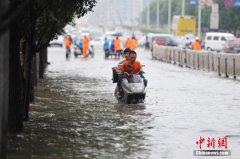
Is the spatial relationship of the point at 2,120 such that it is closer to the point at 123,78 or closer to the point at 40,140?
the point at 40,140

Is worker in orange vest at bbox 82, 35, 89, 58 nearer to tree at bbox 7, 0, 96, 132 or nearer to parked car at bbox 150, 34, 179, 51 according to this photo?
parked car at bbox 150, 34, 179, 51

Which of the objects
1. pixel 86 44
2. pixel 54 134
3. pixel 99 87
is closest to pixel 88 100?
pixel 99 87

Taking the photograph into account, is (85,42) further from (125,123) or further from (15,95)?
(15,95)

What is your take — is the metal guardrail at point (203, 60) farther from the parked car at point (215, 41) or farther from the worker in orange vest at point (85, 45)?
the parked car at point (215, 41)

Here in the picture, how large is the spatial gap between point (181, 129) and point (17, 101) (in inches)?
126

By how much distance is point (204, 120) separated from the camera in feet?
49.8

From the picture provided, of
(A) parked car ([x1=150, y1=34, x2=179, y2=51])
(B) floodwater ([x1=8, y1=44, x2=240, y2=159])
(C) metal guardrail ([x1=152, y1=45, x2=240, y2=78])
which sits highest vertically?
(A) parked car ([x1=150, y1=34, x2=179, y2=51])

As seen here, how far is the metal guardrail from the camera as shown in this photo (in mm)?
29641

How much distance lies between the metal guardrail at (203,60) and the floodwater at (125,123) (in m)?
4.79

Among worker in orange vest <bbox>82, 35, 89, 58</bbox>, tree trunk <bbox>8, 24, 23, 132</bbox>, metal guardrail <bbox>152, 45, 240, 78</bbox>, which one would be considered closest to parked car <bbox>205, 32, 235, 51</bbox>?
metal guardrail <bbox>152, 45, 240, 78</bbox>

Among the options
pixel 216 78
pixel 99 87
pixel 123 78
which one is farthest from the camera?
pixel 216 78

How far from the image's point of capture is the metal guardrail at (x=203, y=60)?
29641mm

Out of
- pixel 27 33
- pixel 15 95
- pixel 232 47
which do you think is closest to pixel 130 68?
pixel 27 33

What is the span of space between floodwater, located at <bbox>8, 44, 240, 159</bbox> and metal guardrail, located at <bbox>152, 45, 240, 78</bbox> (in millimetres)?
4787
